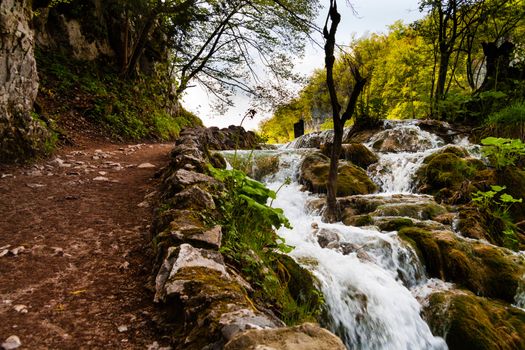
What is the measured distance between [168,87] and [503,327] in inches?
668

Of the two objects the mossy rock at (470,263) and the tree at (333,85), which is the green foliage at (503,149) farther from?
the tree at (333,85)

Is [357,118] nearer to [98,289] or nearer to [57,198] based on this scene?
[57,198]

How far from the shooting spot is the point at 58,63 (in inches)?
431

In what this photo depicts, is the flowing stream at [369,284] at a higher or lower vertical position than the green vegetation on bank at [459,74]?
lower

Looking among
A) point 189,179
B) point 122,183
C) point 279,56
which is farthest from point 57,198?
point 279,56

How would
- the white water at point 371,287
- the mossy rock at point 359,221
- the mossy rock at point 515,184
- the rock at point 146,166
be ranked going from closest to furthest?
1. the white water at point 371,287
2. the mossy rock at point 359,221
3. the rock at point 146,166
4. the mossy rock at point 515,184

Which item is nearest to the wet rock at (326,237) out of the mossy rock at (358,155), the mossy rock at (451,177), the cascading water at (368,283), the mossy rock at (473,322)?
the cascading water at (368,283)

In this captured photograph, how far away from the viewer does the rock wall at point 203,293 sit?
4.04 ft

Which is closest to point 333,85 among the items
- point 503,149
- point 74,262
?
point 503,149

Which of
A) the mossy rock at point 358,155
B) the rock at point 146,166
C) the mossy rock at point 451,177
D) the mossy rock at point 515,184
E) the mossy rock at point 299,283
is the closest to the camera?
the mossy rock at point 299,283

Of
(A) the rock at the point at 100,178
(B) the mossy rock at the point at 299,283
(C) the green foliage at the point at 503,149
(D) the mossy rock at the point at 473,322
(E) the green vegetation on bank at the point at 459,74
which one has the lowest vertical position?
(D) the mossy rock at the point at 473,322

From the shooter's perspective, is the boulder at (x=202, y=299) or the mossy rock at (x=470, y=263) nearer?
the boulder at (x=202, y=299)

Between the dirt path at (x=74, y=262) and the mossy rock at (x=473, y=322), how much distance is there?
11.1 ft

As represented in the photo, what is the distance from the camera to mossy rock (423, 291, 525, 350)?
362 cm
